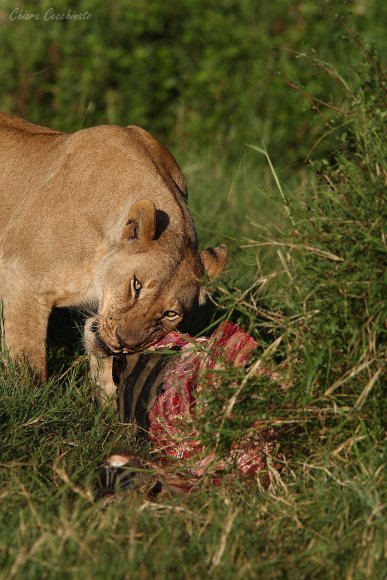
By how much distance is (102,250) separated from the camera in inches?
192

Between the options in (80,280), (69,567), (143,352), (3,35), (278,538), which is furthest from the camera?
(3,35)

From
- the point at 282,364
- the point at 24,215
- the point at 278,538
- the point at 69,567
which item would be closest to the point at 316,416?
the point at 282,364

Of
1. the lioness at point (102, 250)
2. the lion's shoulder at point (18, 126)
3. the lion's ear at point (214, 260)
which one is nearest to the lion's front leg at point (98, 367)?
the lioness at point (102, 250)

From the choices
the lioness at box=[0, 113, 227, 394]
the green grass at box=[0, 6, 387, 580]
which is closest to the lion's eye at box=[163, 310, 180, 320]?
the lioness at box=[0, 113, 227, 394]

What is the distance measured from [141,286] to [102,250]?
11.2 inches

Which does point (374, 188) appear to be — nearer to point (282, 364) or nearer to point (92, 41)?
point (282, 364)

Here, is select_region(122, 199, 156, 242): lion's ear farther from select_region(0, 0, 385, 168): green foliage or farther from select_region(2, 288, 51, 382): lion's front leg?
select_region(0, 0, 385, 168): green foliage

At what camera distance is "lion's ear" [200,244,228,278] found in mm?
5133

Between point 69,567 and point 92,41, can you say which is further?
point 92,41

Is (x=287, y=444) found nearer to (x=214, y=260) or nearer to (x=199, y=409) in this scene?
(x=199, y=409)

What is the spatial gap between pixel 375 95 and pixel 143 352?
1468 millimetres

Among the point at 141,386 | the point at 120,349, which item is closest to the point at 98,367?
the point at 120,349

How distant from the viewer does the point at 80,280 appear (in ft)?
16.0

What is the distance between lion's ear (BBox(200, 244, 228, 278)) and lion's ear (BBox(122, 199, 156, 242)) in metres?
0.44
